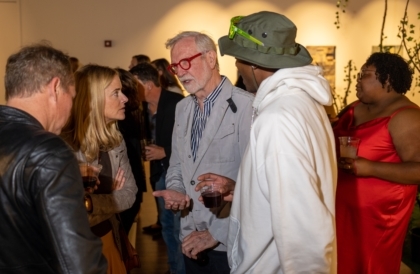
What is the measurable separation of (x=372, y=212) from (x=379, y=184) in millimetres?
168

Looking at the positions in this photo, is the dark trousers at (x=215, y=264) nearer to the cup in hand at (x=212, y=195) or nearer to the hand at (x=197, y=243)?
the hand at (x=197, y=243)

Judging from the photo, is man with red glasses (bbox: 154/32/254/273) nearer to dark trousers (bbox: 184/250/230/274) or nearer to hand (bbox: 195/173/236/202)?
dark trousers (bbox: 184/250/230/274)

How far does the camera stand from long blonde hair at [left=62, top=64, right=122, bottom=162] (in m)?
2.53

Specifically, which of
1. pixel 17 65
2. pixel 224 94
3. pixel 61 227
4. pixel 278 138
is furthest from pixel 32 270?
pixel 224 94

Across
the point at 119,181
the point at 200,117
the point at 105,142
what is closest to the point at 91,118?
the point at 105,142

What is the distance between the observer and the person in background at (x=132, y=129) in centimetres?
381

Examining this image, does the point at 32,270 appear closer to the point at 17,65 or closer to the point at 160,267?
the point at 17,65

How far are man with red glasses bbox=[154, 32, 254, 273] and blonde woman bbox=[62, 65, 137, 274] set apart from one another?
0.24 metres

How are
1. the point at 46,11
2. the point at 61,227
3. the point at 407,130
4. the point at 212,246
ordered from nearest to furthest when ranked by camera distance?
the point at 61,227 < the point at 212,246 < the point at 407,130 < the point at 46,11

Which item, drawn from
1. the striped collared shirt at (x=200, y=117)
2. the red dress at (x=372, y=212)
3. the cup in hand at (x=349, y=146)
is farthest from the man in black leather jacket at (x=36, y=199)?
the red dress at (x=372, y=212)

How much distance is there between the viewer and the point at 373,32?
9.24 m

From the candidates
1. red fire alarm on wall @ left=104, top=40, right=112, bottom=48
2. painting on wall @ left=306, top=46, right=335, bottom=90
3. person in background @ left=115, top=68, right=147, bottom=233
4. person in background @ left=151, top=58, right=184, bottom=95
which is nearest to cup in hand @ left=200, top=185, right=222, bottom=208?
person in background @ left=115, top=68, right=147, bottom=233

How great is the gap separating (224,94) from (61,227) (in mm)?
1391

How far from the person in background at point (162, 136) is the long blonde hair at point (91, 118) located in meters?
1.43
